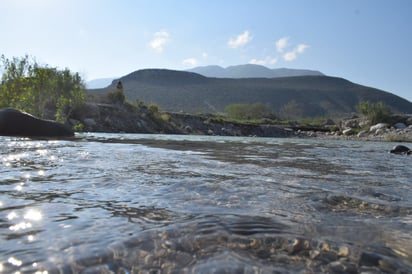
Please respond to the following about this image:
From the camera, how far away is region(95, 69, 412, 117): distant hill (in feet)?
518

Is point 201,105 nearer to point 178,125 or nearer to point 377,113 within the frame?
point 377,113

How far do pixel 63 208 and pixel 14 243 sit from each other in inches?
42.7

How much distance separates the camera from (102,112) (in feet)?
171

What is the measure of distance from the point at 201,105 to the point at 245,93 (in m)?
24.8

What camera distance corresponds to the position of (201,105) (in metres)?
155

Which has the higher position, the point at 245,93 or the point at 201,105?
the point at 245,93

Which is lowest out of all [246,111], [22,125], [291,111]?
[22,125]

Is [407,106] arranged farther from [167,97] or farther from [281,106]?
[167,97]

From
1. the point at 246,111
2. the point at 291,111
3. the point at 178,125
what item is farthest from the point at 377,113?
the point at 291,111

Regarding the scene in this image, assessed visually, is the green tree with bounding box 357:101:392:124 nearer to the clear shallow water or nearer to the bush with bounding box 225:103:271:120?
the bush with bounding box 225:103:271:120

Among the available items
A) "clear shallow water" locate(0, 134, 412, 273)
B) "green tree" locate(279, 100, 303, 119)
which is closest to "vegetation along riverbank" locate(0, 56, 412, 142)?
"green tree" locate(279, 100, 303, 119)

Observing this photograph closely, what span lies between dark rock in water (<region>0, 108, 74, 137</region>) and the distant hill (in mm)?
123922

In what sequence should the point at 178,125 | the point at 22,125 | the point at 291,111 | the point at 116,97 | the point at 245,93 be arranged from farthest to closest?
the point at 245,93 → the point at 291,111 → the point at 178,125 → the point at 116,97 → the point at 22,125

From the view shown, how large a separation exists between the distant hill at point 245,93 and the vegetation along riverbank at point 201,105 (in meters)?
0.46
